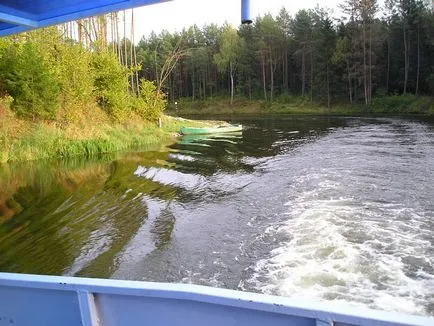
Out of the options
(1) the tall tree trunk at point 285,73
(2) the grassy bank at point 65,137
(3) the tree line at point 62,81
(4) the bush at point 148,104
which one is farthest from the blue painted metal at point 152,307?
(1) the tall tree trunk at point 285,73

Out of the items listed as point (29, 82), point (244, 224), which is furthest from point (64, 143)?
point (244, 224)

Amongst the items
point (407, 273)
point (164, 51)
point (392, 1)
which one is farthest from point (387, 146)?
point (164, 51)

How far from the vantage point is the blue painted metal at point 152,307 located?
1.92 metres

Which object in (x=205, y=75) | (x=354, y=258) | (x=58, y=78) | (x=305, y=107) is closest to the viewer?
(x=354, y=258)

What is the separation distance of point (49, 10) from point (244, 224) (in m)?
5.61

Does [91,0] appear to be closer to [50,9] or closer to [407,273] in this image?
[50,9]

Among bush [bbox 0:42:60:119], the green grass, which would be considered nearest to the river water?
the green grass

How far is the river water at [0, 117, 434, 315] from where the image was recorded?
6.26 meters

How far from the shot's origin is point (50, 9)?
5.10 m

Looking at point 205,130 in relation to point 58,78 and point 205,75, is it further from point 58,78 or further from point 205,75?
point 205,75

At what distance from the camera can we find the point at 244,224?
8.84 metres

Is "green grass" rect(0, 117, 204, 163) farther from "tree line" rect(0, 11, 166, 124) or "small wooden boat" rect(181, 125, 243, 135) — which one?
"small wooden boat" rect(181, 125, 243, 135)

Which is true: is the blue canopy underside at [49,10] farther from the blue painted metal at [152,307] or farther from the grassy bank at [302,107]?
the grassy bank at [302,107]

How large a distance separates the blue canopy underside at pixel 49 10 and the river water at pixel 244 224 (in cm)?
385
